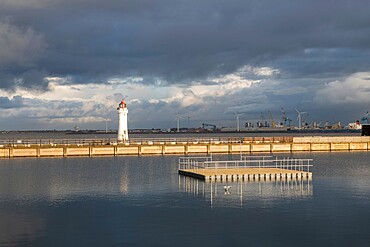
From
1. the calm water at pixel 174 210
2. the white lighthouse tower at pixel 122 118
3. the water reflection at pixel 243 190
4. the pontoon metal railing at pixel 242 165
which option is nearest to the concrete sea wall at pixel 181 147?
the white lighthouse tower at pixel 122 118

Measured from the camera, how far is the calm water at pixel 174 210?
4025 centimetres

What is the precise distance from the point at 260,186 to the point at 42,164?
143 ft

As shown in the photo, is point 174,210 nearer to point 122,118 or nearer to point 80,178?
point 80,178

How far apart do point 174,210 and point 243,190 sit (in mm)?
12672

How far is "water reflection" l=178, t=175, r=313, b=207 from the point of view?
5541 cm

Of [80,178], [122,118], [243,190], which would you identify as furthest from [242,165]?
[122,118]

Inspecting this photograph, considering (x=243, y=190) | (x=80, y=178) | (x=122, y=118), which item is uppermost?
(x=122, y=118)

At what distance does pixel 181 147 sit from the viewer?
117 meters

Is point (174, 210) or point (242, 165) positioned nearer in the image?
point (174, 210)

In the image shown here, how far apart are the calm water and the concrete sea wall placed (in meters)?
27.9

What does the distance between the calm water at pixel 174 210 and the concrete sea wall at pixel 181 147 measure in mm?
27869

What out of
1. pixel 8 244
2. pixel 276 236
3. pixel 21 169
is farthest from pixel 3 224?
pixel 21 169

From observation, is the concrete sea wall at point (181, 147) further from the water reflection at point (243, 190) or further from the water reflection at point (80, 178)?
the water reflection at point (243, 190)

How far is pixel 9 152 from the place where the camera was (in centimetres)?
10812
